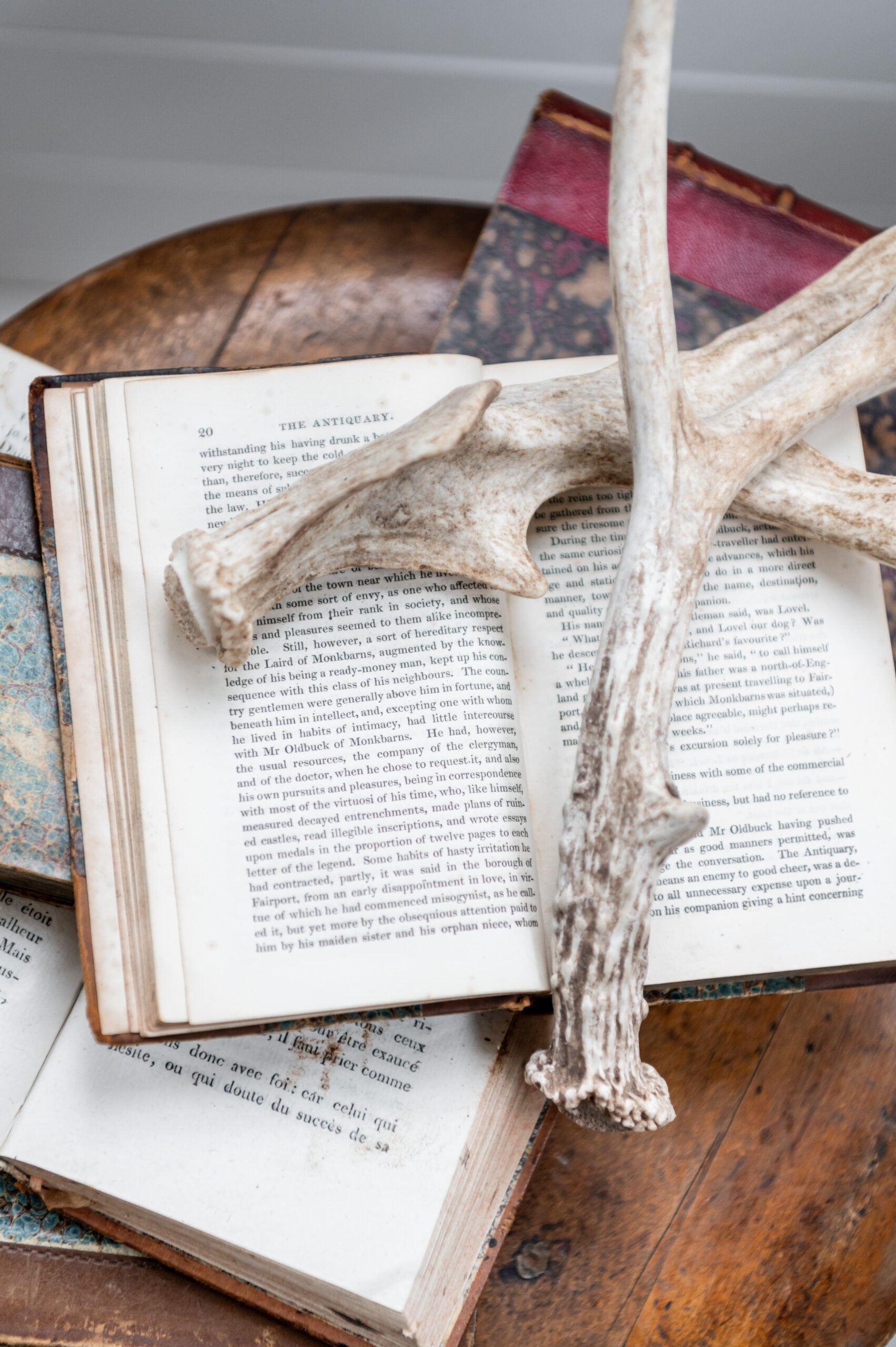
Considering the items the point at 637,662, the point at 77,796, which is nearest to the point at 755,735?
the point at 637,662

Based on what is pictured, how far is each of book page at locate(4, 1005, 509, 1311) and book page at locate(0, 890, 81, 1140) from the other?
0.02m

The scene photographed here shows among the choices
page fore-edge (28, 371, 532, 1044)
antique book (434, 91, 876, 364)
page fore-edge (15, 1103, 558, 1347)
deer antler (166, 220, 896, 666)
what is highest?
antique book (434, 91, 876, 364)

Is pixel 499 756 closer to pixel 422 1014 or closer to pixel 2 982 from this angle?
pixel 422 1014

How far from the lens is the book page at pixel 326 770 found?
2.25 ft

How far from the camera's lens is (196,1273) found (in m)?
0.74

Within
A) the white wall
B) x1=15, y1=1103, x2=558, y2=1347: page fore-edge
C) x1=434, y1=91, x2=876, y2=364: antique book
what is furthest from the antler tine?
the white wall

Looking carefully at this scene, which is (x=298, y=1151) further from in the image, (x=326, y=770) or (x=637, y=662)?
(x=637, y=662)

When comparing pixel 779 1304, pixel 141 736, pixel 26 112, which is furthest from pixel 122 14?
pixel 779 1304

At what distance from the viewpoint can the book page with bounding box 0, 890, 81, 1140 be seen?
75 cm

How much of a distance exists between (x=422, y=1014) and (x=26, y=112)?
3.70ft

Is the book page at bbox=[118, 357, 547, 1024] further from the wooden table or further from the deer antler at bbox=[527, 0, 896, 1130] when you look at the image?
the wooden table

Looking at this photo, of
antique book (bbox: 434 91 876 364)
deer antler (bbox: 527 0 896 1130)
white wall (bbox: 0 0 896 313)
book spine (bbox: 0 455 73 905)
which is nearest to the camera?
deer antler (bbox: 527 0 896 1130)

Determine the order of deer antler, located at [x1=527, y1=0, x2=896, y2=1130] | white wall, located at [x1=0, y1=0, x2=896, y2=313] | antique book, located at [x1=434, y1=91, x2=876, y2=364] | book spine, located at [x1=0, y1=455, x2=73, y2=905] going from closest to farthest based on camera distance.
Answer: deer antler, located at [x1=527, y1=0, x2=896, y2=1130]
book spine, located at [x1=0, y1=455, x2=73, y2=905]
antique book, located at [x1=434, y1=91, x2=876, y2=364]
white wall, located at [x1=0, y1=0, x2=896, y2=313]

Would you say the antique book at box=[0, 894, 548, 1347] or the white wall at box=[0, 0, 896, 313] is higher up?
the white wall at box=[0, 0, 896, 313]
